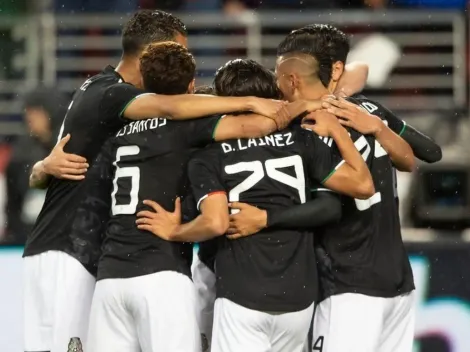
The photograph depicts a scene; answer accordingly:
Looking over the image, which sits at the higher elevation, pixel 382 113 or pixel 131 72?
pixel 131 72

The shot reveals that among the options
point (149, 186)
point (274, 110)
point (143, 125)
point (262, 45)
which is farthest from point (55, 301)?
point (262, 45)

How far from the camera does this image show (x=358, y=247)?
5125mm

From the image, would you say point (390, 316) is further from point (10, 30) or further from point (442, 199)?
point (10, 30)

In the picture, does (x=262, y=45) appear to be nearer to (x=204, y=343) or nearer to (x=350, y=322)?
(x=204, y=343)

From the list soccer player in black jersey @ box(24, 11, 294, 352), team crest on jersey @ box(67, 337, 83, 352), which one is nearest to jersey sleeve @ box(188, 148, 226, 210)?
soccer player in black jersey @ box(24, 11, 294, 352)

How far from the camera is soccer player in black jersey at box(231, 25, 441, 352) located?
5.06m

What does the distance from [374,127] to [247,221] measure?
28.9 inches

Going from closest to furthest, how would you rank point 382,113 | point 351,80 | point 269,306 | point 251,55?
point 269,306
point 382,113
point 351,80
point 251,55

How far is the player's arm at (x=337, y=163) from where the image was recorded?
193 inches

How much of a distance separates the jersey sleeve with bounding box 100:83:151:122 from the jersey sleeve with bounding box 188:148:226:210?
439mm

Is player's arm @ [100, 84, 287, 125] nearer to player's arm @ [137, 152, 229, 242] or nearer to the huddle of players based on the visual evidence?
the huddle of players

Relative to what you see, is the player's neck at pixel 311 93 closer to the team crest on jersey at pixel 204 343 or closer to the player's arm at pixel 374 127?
the player's arm at pixel 374 127

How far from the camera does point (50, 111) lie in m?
9.02

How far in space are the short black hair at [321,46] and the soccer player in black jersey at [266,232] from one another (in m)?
0.33
